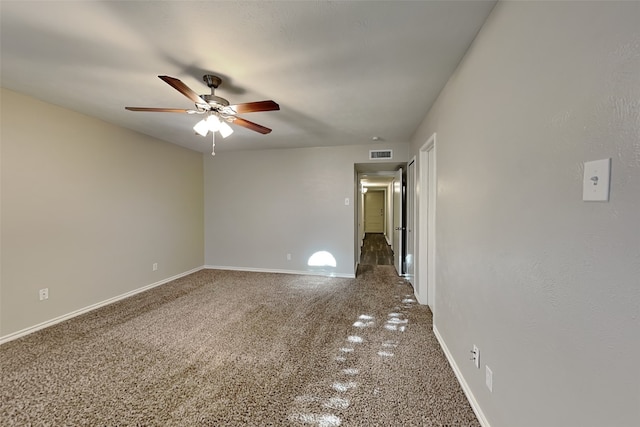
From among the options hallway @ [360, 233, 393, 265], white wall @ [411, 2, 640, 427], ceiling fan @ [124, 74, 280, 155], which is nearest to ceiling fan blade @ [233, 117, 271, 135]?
ceiling fan @ [124, 74, 280, 155]

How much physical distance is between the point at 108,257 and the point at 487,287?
4.25 metres

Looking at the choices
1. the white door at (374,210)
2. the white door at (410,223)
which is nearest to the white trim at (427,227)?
the white door at (410,223)

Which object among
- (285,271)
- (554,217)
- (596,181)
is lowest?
(285,271)

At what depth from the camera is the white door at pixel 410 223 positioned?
395 centimetres

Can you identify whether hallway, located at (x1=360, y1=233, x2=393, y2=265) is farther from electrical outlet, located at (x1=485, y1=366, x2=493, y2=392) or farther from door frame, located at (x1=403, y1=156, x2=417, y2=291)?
electrical outlet, located at (x1=485, y1=366, x2=493, y2=392)

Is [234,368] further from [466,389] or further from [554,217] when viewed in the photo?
[554,217]

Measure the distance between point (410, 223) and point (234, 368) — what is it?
3210mm

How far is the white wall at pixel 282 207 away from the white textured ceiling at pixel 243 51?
1867mm

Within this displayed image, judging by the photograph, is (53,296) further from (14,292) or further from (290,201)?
(290,201)

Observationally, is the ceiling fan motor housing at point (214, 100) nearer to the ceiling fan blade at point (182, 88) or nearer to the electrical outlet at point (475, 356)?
the ceiling fan blade at point (182, 88)

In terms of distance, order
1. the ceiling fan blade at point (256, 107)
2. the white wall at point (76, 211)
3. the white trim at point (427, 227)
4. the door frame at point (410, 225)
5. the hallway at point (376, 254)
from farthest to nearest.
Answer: the hallway at point (376, 254)
the door frame at point (410, 225)
the white trim at point (427, 227)
the white wall at point (76, 211)
the ceiling fan blade at point (256, 107)

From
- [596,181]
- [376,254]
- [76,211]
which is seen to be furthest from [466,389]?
[376,254]

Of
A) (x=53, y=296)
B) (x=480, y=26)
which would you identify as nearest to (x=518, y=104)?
(x=480, y=26)

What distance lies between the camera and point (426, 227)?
3.32 meters
